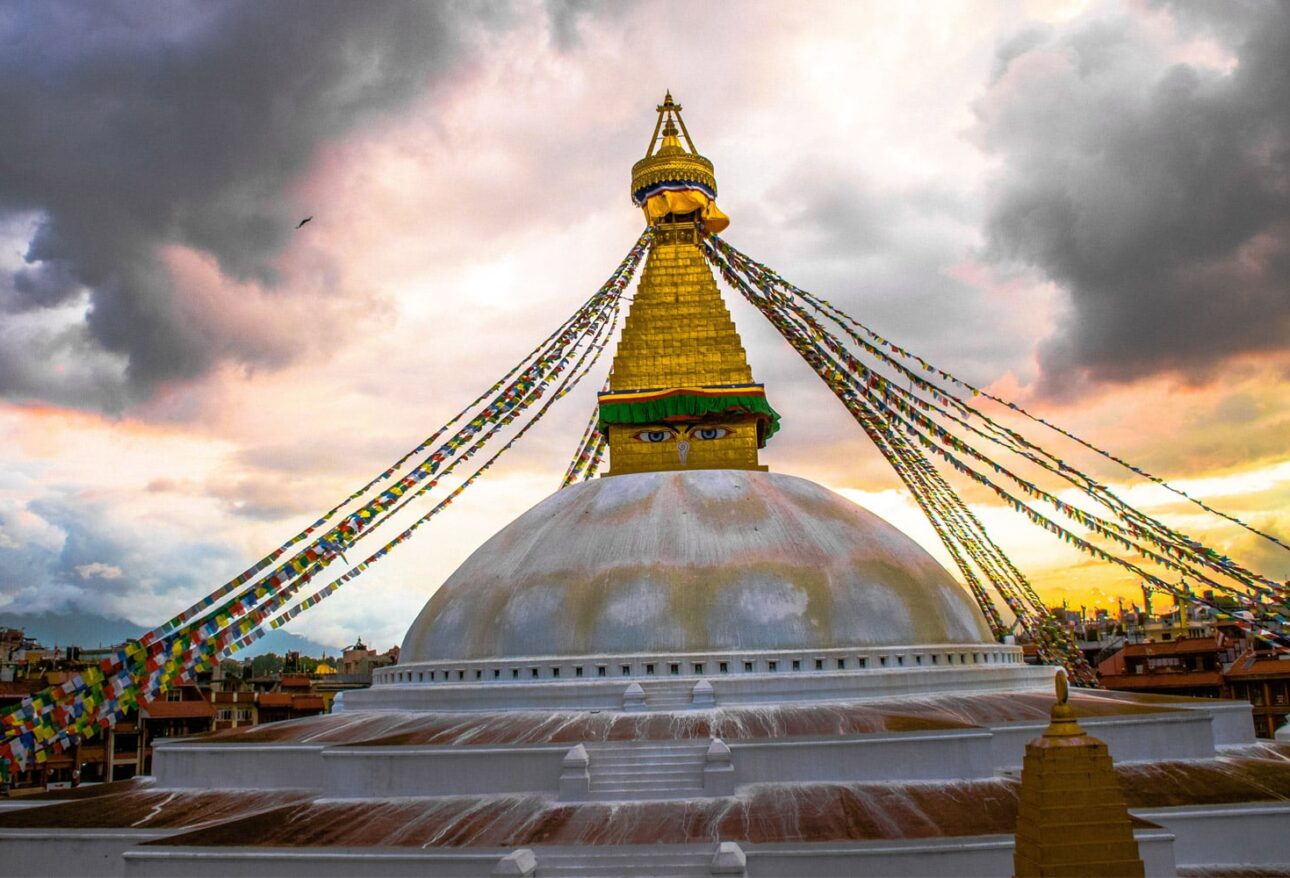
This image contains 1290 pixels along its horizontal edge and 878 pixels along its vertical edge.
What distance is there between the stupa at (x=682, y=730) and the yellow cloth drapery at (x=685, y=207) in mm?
3255

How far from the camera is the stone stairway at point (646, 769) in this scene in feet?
32.5

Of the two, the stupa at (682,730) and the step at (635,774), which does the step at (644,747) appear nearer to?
the stupa at (682,730)

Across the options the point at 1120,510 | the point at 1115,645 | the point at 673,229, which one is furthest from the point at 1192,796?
the point at 1115,645

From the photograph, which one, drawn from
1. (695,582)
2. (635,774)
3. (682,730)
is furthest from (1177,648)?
(635,774)

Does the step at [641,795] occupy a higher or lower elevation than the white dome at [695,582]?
lower

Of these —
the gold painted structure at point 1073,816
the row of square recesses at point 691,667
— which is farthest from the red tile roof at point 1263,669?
the gold painted structure at point 1073,816

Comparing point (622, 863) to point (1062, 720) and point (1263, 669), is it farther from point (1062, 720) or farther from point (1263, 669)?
point (1263, 669)

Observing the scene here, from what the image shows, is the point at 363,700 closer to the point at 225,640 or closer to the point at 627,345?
the point at 225,640

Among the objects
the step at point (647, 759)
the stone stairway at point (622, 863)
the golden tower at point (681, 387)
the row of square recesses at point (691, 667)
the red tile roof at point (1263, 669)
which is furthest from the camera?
the red tile roof at point (1263, 669)

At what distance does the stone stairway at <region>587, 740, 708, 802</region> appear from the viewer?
9898mm

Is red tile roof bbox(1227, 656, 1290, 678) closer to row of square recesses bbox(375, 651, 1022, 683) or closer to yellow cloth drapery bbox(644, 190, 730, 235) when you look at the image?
row of square recesses bbox(375, 651, 1022, 683)

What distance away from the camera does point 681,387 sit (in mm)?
15883

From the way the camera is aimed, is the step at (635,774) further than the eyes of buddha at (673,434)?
No

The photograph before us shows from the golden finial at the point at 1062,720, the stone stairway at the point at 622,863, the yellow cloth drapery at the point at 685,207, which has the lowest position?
the stone stairway at the point at 622,863
